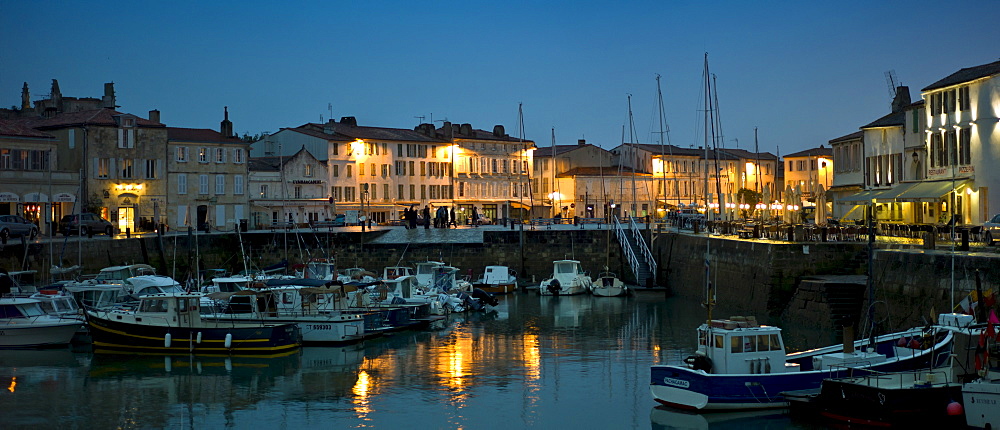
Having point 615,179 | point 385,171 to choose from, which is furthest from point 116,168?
point 615,179

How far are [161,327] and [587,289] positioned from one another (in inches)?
1076

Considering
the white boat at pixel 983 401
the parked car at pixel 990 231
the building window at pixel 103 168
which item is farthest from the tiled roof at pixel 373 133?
the white boat at pixel 983 401

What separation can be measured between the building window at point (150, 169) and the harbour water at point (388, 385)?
1372 inches

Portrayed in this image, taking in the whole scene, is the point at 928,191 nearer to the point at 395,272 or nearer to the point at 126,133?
the point at 395,272

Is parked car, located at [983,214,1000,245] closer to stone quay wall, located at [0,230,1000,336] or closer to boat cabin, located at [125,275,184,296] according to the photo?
stone quay wall, located at [0,230,1000,336]

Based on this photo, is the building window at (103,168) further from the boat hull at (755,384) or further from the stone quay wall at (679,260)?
the boat hull at (755,384)

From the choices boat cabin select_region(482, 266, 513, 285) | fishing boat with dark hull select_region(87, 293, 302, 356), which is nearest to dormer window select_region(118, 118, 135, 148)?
boat cabin select_region(482, 266, 513, 285)

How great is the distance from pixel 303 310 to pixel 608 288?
71.2 feet

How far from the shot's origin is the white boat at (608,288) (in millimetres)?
57094

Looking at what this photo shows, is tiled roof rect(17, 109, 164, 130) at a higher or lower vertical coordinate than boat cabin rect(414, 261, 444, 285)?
higher

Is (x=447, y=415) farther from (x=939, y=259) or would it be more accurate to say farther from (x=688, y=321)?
(x=688, y=321)

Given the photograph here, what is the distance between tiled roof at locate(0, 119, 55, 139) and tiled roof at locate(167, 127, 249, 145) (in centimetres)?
998

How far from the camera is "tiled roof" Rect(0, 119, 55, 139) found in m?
62.8

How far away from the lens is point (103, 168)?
226 feet
